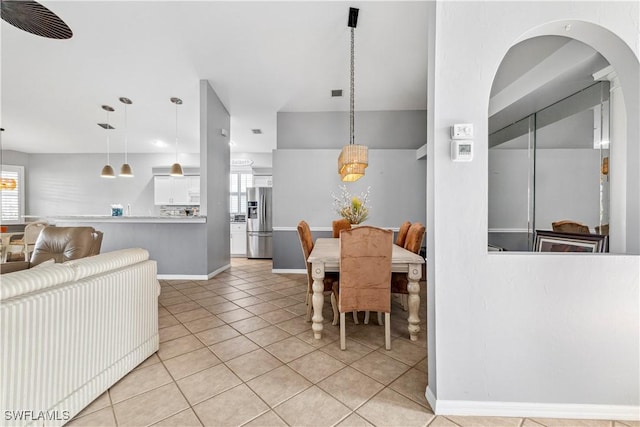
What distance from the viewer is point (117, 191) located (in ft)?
24.7

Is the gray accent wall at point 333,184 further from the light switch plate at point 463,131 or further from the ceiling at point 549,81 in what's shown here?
the light switch plate at point 463,131

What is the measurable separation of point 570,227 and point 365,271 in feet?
6.35

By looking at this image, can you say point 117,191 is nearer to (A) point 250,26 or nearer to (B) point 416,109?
(A) point 250,26

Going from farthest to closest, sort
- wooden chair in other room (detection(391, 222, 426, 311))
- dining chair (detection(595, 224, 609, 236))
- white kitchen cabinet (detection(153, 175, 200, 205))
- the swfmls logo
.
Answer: white kitchen cabinet (detection(153, 175, 200, 205)) → wooden chair in other room (detection(391, 222, 426, 311)) → dining chair (detection(595, 224, 609, 236)) → the swfmls logo

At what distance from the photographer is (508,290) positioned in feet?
4.56

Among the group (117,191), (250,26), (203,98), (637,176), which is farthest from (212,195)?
(117,191)

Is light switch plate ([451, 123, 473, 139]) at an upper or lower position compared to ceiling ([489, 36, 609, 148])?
lower

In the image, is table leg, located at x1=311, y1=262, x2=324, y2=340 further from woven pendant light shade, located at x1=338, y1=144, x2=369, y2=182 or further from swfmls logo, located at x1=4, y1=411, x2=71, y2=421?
swfmls logo, located at x1=4, y1=411, x2=71, y2=421

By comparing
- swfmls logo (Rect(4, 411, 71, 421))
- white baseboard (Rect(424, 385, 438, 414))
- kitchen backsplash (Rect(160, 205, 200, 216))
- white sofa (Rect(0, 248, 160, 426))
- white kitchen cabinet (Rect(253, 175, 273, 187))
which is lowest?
white baseboard (Rect(424, 385, 438, 414))

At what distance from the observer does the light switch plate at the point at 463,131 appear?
1.36 meters

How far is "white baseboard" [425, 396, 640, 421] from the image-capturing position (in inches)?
53.2

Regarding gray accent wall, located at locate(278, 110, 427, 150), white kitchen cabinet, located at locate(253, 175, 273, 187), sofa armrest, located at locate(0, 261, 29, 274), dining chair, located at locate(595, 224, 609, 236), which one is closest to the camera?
dining chair, located at locate(595, 224, 609, 236)

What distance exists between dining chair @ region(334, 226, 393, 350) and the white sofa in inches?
58.9

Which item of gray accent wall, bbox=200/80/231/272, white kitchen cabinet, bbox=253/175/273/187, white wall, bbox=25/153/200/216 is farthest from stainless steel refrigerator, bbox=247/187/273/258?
white wall, bbox=25/153/200/216
